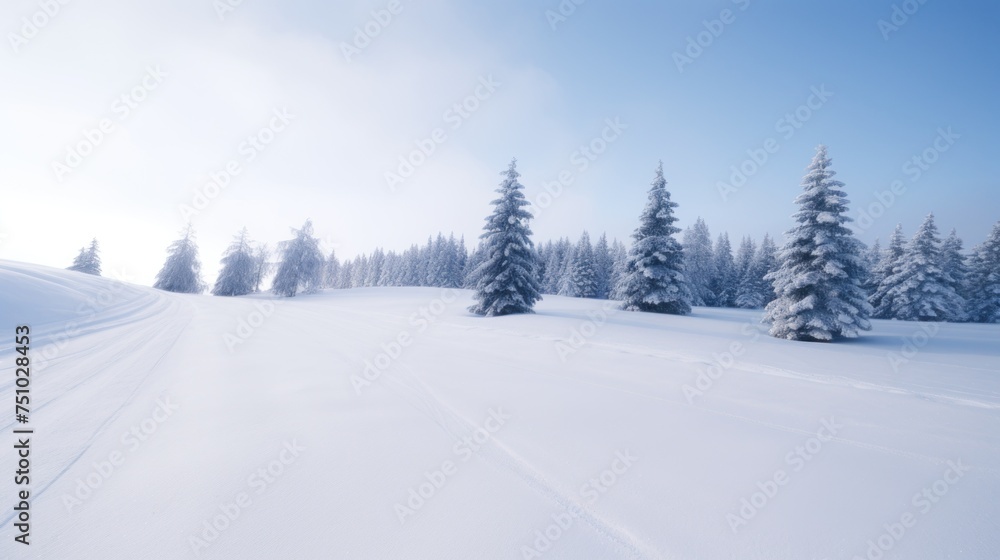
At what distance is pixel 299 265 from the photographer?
35938 millimetres

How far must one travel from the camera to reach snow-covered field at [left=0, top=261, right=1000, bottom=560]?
2.12 meters

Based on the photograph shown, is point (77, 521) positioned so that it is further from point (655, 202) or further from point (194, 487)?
point (655, 202)

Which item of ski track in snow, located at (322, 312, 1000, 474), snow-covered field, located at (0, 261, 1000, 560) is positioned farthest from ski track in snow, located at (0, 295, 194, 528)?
ski track in snow, located at (322, 312, 1000, 474)

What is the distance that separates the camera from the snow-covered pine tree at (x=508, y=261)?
734 inches

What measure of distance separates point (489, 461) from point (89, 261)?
63.2 meters

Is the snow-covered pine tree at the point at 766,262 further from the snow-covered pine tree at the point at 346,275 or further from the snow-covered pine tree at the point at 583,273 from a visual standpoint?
the snow-covered pine tree at the point at 346,275

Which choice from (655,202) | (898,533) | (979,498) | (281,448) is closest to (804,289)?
(655,202)

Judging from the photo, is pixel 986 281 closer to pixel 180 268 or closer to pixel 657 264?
pixel 657 264

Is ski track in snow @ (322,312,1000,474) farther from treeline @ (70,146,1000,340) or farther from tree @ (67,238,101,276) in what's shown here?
tree @ (67,238,101,276)

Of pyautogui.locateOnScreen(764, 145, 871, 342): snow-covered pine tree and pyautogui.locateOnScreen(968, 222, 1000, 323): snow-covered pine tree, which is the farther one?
pyautogui.locateOnScreen(968, 222, 1000, 323): snow-covered pine tree

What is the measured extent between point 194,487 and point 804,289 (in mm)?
17929

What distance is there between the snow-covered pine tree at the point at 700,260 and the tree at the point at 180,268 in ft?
203

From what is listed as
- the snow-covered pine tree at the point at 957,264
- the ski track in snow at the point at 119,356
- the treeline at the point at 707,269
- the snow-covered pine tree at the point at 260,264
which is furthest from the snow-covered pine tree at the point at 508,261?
the snow-covered pine tree at the point at 957,264

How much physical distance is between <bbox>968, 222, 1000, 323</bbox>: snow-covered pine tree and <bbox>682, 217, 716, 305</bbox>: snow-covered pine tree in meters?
21.1
